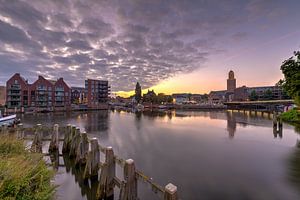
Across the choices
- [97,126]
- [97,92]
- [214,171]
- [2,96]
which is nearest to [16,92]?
[2,96]

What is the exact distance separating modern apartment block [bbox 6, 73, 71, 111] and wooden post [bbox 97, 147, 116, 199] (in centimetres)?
7963

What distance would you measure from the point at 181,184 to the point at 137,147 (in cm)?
1027

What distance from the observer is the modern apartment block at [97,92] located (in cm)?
11850

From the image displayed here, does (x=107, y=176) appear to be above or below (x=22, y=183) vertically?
below

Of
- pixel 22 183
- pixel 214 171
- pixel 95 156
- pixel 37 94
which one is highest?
pixel 37 94

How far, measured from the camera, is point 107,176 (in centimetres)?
866

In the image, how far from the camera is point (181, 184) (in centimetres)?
1133

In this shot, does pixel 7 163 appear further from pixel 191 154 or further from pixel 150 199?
pixel 191 154

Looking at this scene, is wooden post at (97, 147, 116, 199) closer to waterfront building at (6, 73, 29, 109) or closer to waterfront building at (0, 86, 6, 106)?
waterfront building at (6, 73, 29, 109)

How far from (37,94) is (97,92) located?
141ft

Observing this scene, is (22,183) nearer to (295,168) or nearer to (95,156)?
(95,156)

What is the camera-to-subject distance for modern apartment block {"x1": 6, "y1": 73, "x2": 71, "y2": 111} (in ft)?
Result: 252

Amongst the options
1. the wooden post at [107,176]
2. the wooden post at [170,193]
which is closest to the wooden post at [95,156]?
the wooden post at [107,176]

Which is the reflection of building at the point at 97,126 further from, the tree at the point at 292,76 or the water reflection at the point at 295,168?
the tree at the point at 292,76
